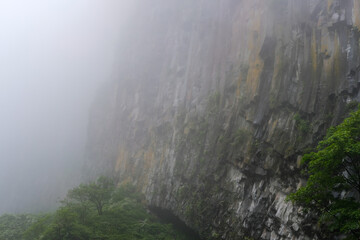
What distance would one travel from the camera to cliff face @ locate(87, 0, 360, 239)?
61.5 ft

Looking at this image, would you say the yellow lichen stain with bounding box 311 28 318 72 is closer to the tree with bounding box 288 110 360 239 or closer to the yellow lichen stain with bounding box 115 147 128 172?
the tree with bounding box 288 110 360 239

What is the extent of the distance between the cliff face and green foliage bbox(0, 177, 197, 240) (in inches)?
186

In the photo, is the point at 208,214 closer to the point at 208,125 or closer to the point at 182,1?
the point at 208,125

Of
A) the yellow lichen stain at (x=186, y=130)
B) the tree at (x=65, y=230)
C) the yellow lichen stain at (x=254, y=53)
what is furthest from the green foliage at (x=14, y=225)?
the yellow lichen stain at (x=254, y=53)

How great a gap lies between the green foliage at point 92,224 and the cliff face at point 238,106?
15.5ft

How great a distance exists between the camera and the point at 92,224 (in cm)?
2220

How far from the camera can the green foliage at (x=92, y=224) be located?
1919cm

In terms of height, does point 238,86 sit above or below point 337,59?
below

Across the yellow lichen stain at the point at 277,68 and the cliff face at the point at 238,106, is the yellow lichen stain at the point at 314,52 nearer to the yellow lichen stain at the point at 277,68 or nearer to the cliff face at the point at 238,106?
the cliff face at the point at 238,106

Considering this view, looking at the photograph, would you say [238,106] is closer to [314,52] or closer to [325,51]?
[314,52]

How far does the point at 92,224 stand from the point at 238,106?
54.4ft

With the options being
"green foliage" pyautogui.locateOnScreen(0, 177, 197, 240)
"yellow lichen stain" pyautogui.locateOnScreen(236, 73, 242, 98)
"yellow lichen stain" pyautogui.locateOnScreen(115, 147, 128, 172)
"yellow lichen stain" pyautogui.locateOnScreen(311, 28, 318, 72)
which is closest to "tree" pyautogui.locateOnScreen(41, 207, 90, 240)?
"green foliage" pyautogui.locateOnScreen(0, 177, 197, 240)

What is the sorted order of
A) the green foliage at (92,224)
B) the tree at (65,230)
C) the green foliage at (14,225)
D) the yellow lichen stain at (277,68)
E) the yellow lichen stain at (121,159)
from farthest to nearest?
the yellow lichen stain at (121,159) → the green foliage at (14,225) → the yellow lichen stain at (277,68) → the green foliage at (92,224) → the tree at (65,230)

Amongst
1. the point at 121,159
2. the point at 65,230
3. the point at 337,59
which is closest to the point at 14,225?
the point at 65,230
